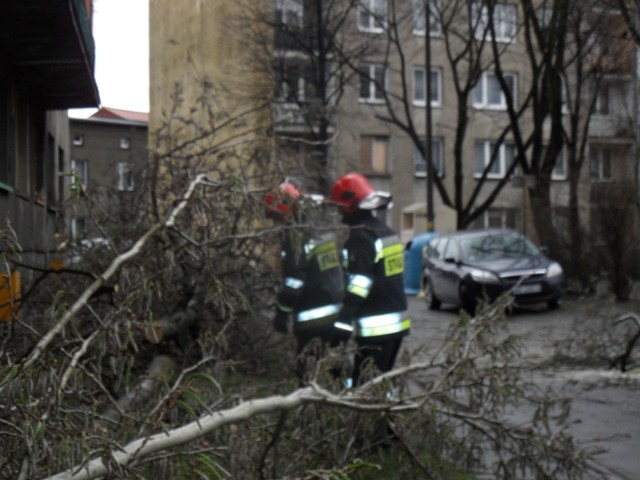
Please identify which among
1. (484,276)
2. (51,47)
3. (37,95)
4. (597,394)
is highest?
(51,47)

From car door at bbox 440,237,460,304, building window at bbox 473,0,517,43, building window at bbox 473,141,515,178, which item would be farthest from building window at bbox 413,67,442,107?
car door at bbox 440,237,460,304

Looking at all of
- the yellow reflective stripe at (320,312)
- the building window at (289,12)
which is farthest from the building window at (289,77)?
the yellow reflective stripe at (320,312)

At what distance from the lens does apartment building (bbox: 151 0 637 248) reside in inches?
595

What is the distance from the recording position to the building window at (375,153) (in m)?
48.1

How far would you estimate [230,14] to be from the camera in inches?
1141

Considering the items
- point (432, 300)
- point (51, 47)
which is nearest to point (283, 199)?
point (51, 47)

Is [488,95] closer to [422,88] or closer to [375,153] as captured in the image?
[422,88]

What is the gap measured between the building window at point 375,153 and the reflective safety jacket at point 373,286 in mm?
40498

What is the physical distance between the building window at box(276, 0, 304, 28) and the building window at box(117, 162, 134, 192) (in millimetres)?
22621

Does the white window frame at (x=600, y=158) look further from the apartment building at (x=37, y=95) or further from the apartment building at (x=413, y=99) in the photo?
the apartment building at (x=37, y=95)

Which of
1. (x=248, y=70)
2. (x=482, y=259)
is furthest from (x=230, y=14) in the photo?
(x=482, y=259)

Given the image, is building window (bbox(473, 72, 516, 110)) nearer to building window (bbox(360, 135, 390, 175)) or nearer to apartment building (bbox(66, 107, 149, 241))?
building window (bbox(360, 135, 390, 175))

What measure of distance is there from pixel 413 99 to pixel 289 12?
19202 mm

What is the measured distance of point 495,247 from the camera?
69.5 feet
